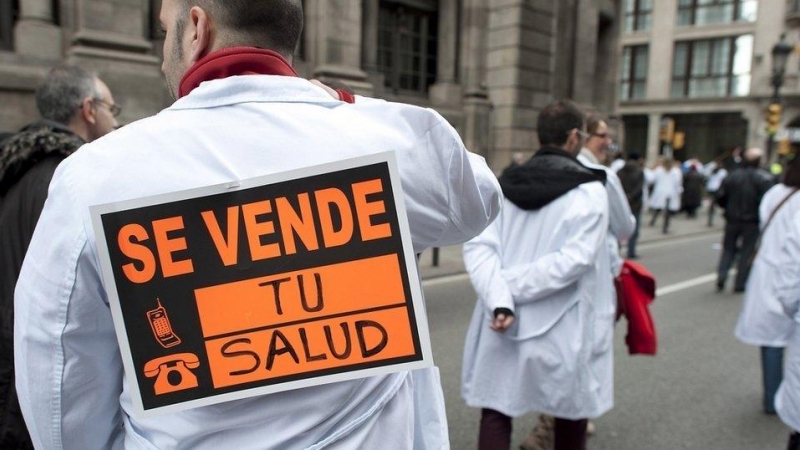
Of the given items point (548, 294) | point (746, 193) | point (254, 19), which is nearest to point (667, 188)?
point (746, 193)

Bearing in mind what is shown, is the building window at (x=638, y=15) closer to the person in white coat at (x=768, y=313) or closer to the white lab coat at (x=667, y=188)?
the white lab coat at (x=667, y=188)

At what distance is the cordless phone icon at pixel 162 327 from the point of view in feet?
3.42

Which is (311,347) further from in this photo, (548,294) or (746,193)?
(746,193)

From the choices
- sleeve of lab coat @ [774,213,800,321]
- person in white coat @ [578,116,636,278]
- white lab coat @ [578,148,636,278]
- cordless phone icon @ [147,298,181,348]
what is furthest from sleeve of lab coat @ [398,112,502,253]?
sleeve of lab coat @ [774,213,800,321]

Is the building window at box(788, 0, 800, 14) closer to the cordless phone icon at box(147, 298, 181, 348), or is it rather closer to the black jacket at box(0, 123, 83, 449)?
the black jacket at box(0, 123, 83, 449)

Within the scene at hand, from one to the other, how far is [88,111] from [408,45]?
1273 cm

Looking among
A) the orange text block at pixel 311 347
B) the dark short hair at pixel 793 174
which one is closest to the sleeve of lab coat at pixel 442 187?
the orange text block at pixel 311 347

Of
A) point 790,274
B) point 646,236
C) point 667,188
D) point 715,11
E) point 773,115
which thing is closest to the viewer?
point 790,274

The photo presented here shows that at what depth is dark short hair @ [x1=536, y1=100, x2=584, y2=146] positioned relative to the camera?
9.52 feet

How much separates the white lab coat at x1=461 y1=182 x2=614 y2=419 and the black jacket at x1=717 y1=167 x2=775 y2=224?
257 inches

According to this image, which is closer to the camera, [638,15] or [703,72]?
[703,72]

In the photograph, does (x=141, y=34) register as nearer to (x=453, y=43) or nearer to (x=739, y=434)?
(x=453, y=43)

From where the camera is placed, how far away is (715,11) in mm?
33594

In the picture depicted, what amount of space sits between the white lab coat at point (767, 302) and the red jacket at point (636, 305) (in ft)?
3.80
